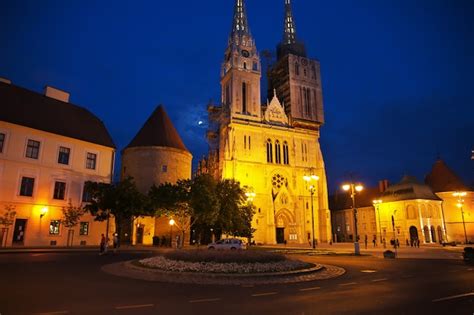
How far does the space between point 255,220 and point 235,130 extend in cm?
1683

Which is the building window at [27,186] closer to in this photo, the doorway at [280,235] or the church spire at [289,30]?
the doorway at [280,235]

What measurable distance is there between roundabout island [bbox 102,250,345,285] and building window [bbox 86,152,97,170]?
2408 centimetres

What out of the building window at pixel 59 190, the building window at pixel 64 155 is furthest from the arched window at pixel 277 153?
the building window at pixel 59 190

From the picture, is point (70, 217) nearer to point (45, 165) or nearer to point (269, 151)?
point (45, 165)

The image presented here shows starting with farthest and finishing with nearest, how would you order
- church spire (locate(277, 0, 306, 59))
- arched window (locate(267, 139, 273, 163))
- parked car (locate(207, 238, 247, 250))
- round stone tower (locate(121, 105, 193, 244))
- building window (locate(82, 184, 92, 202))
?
church spire (locate(277, 0, 306, 59))
arched window (locate(267, 139, 273, 163))
round stone tower (locate(121, 105, 193, 244))
building window (locate(82, 184, 92, 202))
parked car (locate(207, 238, 247, 250))

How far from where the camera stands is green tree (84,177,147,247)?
32.3 metres

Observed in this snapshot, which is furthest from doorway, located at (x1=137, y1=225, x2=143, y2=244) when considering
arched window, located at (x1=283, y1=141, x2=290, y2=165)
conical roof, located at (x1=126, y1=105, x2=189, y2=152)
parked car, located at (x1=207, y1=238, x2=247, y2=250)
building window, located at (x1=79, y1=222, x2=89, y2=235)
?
arched window, located at (x1=283, y1=141, x2=290, y2=165)

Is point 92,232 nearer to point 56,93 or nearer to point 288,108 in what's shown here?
point 56,93

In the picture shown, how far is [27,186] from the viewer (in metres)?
31.4

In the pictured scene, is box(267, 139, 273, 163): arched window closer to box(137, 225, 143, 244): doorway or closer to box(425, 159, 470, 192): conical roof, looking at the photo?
box(137, 225, 143, 244): doorway

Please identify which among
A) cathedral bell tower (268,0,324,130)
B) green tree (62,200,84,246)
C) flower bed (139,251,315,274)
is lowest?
flower bed (139,251,315,274)

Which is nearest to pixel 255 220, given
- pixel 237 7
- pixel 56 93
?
pixel 56 93

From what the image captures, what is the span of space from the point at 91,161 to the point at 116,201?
7.93 m

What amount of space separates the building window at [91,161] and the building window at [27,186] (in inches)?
234
